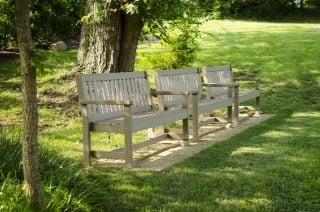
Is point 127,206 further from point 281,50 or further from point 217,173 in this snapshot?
point 281,50

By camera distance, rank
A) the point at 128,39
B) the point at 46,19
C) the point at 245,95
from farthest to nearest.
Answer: the point at 46,19, the point at 245,95, the point at 128,39

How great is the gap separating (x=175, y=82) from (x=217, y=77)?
7.25 feet

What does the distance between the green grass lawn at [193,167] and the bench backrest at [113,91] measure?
0.52 m

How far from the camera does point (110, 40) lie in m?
10.4

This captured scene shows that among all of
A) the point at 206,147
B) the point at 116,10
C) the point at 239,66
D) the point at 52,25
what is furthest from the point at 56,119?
the point at 239,66

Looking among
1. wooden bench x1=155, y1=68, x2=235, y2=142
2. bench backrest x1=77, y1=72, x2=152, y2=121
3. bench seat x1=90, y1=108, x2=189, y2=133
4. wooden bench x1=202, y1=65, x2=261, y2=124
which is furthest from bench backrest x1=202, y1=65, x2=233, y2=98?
bench seat x1=90, y1=108, x2=189, y2=133

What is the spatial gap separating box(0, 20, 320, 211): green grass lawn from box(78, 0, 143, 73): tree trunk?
3.10 feet

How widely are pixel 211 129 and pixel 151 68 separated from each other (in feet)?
12.9

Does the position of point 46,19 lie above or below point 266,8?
A: above

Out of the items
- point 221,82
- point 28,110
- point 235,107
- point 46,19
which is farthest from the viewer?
point 46,19

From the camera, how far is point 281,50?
20641 mm

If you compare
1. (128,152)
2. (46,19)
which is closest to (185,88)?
(128,152)

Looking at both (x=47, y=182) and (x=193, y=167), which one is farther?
(x=193, y=167)

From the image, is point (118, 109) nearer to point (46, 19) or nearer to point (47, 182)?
point (47, 182)
